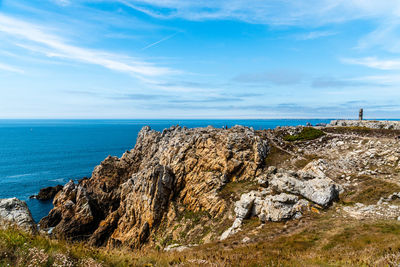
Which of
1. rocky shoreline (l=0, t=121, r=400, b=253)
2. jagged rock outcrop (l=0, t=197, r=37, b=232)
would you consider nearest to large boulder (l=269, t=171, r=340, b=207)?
rocky shoreline (l=0, t=121, r=400, b=253)

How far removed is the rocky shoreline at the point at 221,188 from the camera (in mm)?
27547

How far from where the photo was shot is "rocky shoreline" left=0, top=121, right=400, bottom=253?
1085 inches

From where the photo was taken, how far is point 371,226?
19.0m

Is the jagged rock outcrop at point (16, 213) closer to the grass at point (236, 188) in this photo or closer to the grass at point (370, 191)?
the grass at point (236, 188)

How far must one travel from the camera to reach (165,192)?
145ft

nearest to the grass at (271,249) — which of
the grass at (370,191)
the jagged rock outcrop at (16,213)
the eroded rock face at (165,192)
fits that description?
the jagged rock outcrop at (16,213)

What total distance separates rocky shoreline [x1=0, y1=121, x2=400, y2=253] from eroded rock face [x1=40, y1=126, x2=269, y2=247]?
0.66 ft

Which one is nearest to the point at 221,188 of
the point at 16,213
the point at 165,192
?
the point at 165,192

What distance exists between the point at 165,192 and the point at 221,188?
11.8 metres

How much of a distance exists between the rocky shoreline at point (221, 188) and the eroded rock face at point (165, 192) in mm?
201

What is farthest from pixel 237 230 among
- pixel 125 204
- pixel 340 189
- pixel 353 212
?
pixel 125 204

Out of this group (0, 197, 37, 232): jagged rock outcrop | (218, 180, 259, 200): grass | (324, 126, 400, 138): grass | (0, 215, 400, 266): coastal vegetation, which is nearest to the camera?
(0, 215, 400, 266): coastal vegetation

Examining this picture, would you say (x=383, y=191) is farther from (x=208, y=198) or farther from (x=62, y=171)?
(x=62, y=171)

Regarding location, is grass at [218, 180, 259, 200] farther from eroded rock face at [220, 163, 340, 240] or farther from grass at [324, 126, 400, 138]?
grass at [324, 126, 400, 138]
